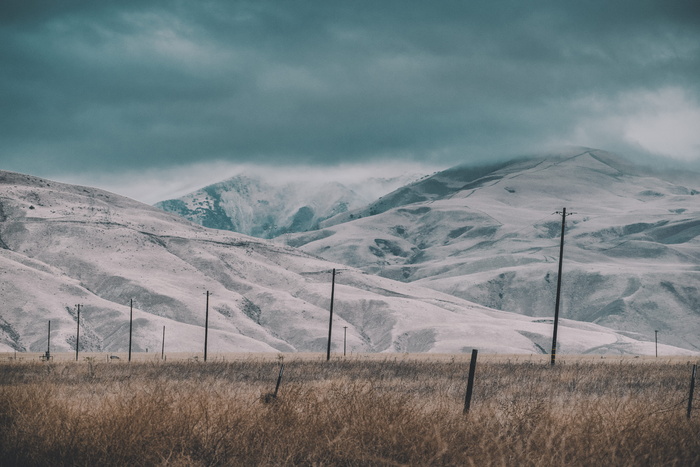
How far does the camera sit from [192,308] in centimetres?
15625

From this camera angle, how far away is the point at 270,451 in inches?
307

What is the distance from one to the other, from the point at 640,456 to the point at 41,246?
653ft

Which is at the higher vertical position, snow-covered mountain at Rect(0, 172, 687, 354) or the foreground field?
the foreground field

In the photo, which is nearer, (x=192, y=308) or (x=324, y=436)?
(x=324, y=436)

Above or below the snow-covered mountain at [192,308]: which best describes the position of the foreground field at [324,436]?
above

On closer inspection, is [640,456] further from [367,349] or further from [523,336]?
[523,336]

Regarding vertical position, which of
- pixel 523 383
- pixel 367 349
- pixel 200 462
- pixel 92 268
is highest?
pixel 200 462

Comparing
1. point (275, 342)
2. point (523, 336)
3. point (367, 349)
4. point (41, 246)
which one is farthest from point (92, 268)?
point (523, 336)

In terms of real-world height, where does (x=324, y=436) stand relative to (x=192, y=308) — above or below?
above

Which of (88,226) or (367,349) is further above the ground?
(88,226)

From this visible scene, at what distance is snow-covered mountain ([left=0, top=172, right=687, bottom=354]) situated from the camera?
13288 centimetres

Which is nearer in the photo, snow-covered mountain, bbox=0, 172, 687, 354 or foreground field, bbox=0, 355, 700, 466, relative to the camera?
foreground field, bbox=0, 355, 700, 466

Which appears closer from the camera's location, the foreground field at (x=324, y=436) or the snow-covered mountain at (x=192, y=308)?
the foreground field at (x=324, y=436)

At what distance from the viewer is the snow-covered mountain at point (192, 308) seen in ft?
436
